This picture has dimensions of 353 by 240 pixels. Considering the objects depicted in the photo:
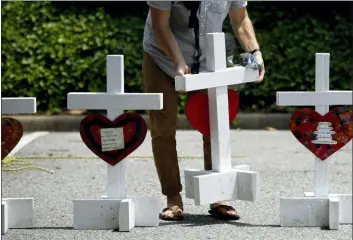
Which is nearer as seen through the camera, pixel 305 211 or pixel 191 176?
pixel 305 211

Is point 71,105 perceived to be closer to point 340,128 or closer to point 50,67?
point 340,128

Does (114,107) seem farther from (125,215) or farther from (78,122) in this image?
(78,122)

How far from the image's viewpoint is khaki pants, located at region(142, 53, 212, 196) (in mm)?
5285

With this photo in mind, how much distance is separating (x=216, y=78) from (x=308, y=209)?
83 cm

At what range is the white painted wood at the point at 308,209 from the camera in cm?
506

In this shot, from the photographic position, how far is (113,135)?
504 centimetres

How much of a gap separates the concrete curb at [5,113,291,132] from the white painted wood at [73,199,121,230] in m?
5.03

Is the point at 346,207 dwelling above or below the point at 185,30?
below

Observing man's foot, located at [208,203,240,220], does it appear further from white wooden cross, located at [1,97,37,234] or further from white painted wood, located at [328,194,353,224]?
white wooden cross, located at [1,97,37,234]

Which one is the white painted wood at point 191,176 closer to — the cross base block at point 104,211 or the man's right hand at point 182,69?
the cross base block at point 104,211

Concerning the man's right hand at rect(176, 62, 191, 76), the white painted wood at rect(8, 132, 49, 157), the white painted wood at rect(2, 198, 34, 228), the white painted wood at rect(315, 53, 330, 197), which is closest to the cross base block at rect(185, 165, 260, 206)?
the white painted wood at rect(315, 53, 330, 197)

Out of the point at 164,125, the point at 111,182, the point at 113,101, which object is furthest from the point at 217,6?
the point at 111,182

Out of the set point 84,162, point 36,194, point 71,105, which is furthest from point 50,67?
point 71,105

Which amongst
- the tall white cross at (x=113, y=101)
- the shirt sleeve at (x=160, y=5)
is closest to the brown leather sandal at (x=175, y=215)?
the tall white cross at (x=113, y=101)
